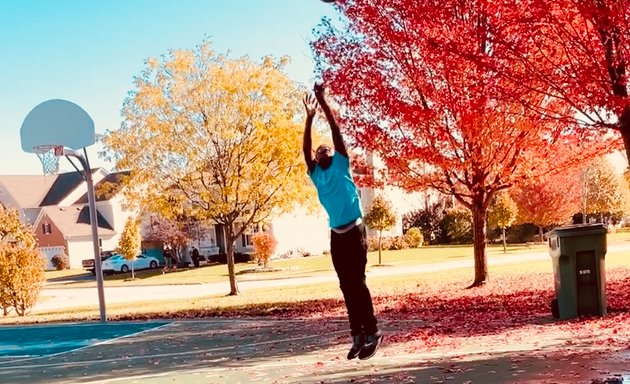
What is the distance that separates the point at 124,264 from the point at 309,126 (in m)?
47.1

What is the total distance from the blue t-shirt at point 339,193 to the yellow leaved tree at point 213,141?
1669cm

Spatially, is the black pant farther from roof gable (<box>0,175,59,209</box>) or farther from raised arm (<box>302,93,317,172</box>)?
roof gable (<box>0,175,59,209</box>)

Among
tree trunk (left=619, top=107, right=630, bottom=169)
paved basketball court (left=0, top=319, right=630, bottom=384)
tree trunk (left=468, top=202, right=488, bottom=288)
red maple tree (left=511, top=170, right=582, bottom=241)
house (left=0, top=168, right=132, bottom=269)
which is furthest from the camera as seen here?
house (left=0, top=168, right=132, bottom=269)

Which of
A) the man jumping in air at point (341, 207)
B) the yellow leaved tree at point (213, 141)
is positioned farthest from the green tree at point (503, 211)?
the man jumping in air at point (341, 207)

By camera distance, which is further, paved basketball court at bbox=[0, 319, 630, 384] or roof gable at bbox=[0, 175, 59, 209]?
roof gable at bbox=[0, 175, 59, 209]

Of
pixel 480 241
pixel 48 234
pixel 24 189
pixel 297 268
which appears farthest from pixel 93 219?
pixel 24 189

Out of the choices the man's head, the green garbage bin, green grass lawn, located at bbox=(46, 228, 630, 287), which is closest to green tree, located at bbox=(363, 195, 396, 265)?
green grass lawn, located at bbox=(46, 228, 630, 287)

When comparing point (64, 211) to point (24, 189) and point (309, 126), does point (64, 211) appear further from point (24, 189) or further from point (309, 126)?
point (309, 126)

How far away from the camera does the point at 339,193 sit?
556 cm

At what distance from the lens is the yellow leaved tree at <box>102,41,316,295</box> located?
2253 cm

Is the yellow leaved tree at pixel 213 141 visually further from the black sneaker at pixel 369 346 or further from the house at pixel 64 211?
the house at pixel 64 211

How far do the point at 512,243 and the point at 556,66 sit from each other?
38.0 meters

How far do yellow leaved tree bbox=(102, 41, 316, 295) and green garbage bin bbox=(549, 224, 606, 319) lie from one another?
40.0ft

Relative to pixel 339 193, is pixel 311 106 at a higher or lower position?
higher
